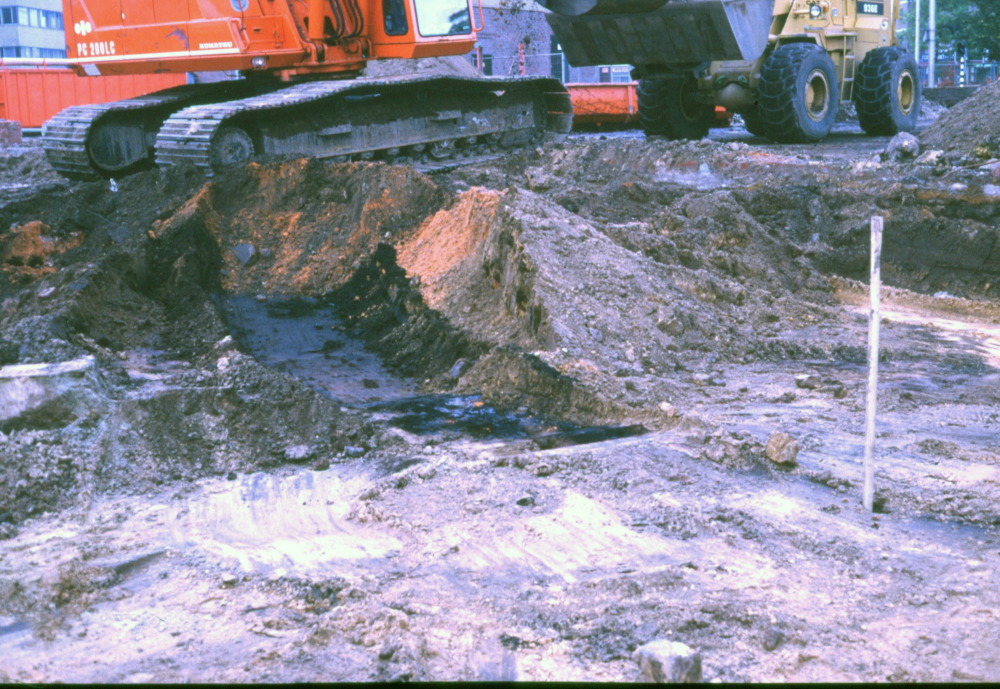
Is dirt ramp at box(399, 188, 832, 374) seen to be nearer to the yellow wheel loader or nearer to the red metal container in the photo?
the yellow wheel loader

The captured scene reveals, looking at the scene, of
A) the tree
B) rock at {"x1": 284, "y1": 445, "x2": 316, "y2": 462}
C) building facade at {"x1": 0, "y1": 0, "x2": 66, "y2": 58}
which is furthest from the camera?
building facade at {"x1": 0, "y1": 0, "x2": 66, "y2": 58}

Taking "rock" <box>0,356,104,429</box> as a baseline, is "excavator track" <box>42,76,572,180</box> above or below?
above

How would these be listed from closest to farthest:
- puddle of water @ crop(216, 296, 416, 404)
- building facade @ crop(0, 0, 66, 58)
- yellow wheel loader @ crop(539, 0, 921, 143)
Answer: puddle of water @ crop(216, 296, 416, 404) < yellow wheel loader @ crop(539, 0, 921, 143) < building facade @ crop(0, 0, 66, 58)

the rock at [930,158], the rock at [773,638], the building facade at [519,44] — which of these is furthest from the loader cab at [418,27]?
the building facade at [519,44]

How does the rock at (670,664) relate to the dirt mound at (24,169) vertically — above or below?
below

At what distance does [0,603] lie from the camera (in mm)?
3215

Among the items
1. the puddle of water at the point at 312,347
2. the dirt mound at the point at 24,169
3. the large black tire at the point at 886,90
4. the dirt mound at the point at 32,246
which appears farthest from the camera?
the large black tire at the point at 886,90

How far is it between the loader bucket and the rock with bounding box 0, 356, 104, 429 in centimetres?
651

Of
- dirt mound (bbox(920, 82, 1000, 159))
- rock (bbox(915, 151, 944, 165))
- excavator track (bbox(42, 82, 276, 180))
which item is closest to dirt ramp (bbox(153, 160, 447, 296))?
excavator track (bbox(42, 82, 276, 180))

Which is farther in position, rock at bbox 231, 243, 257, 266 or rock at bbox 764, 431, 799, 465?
rock at bbox 231, 243, 257, 266

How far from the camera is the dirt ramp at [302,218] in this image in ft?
25.8

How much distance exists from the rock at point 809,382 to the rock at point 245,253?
4663 mm

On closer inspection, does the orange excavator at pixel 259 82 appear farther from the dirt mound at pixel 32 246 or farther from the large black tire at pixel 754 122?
the large black tire at pixel 754 122

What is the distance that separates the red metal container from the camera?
18562mm
